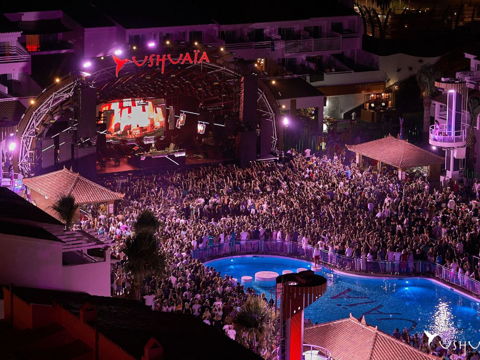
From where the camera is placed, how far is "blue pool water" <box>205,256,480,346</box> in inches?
1266

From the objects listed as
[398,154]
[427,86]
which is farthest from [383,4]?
[398,154]

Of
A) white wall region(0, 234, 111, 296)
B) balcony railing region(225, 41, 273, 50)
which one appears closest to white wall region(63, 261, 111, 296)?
white wall region(0, 234, 111, 296)

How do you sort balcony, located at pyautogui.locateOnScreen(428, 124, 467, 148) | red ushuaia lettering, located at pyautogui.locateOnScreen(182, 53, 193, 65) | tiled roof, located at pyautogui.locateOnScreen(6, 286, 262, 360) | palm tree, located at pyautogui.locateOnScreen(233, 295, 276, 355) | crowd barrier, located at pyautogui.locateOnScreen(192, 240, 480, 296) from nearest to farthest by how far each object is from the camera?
tiled roof, located at pyautogui.locateOnScreen(6, 286, 262, 360)
palm tree, located at pyautogui.locateOnScreen(233, 295, 276, 355)
crowd barrier, located at pyautogui.locateOnScreen(192, 240, 480, 296)
red ushuaia lettering, located at pyautogui.locateOnScreen(182, 53, 193, 65)
balcony, located at pyautogui.locateOnScreen(428, 124, 467, 148)

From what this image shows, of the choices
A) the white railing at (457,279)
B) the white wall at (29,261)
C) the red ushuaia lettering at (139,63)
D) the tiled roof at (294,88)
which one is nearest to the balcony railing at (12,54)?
the red ushuaia lettering at (139,63)

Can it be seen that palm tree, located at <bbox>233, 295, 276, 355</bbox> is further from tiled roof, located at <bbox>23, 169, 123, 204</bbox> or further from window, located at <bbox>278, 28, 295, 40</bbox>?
window, located at <bbox>278, 28, 295, 40</bbox>

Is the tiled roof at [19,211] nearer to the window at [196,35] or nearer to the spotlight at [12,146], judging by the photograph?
the spotlight at [12,146]

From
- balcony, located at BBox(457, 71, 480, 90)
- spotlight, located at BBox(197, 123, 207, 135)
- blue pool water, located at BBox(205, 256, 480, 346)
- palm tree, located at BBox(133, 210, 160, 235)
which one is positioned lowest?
blue pool water, located at BBox(205, 256, 480, 346)

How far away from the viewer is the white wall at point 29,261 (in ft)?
68.9

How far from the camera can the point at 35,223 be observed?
75.0 feet

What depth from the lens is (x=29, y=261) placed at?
21281mm

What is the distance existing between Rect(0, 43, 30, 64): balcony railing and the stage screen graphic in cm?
500

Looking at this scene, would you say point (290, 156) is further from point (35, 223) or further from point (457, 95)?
point (35, 223)

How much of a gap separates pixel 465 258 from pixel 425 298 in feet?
6.54

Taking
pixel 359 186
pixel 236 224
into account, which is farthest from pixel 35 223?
pixel 359 186
